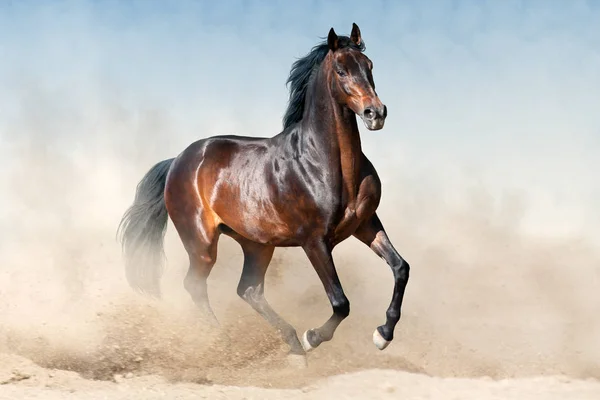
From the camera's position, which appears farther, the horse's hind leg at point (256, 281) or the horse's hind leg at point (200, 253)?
the horse's hind leg at point (200, 253)

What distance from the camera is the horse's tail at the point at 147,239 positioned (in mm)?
7262

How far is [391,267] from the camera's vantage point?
5.69m

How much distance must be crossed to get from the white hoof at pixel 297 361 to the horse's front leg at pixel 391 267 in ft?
2.28

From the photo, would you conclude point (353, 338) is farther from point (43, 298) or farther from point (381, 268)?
point (43, 298)

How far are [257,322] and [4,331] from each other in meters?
2.36

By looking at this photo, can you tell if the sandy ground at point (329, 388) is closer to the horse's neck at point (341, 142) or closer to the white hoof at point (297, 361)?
the white hoof at point (297, 361)

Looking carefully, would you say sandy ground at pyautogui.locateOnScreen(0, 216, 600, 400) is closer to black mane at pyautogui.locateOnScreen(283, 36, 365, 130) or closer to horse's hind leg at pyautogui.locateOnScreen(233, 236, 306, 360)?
horse's hind leg at pyautogui.locateOnScreen(233, 236, 306, 360)

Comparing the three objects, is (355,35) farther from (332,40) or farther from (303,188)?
(303,188)

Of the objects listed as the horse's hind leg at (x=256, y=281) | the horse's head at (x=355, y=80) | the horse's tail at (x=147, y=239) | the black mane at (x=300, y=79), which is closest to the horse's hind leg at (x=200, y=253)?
the horse's hind leg at (x=256, y=281)

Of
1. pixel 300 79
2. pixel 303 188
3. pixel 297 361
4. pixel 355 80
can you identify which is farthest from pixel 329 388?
pixel 300 79

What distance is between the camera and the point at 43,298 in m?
8.77

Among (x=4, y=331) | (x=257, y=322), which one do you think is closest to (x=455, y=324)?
(x=257, y=322)

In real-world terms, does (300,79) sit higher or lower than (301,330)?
higher

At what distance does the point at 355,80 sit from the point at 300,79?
87 cm
